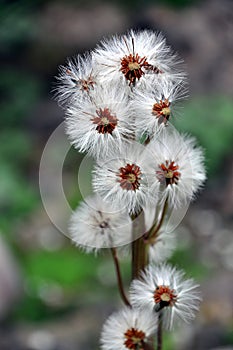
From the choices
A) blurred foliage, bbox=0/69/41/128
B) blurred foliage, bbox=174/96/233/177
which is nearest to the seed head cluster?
blurred foliage, bbox=174/96/233/177

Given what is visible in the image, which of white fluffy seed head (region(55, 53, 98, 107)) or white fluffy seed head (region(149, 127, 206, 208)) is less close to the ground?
white fluffy seed head (region(55, 53, 98, 107))

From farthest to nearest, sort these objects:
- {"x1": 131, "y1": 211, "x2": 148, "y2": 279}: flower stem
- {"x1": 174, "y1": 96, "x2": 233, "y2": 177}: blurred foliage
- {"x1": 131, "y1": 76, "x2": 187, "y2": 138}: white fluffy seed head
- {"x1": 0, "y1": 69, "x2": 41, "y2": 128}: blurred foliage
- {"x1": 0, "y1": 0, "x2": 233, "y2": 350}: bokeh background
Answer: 1. {"x1": 0, "y1": 69, "x2": 41, "y2": 128}: blurred foliage
2. {"x1": 174, "y1": 96, "x2": 233, "y2": 177}: blurred foliage
3. {"x1": 0, "y1": 0, "x2": 233, "y2": 350}: bokeh background
4. {"x1": 131, "y1": 211, "x2": 148, "y2": 279}: flower stem
5. {"x1": 131, "y1": 76, "x2": 187, "y2": 138}: white fluffy seed head

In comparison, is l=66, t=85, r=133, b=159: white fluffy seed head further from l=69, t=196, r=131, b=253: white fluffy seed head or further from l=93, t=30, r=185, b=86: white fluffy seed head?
l=69, t=196, r=131, b=253: white fluffy seed head

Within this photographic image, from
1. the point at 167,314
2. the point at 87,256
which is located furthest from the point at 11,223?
the point at 167,314

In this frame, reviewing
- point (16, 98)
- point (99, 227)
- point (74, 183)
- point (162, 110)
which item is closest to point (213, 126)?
point (74, 183)

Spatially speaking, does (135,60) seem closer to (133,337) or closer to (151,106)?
(151,106)

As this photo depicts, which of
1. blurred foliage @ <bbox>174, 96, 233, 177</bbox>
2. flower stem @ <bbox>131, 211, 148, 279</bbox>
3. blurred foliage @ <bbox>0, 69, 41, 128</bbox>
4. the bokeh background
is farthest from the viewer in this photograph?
blurred foliage @ <bbox>0, 69, 41, 128</bbox>
